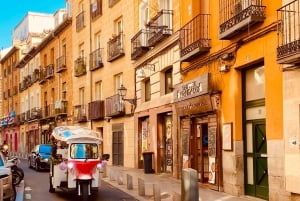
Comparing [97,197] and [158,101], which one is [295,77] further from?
[158,101]

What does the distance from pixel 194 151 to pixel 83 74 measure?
17110 mm

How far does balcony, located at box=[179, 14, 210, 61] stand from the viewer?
16672 millimetres

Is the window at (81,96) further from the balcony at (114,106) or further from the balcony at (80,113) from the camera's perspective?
the balcony at (114,106)

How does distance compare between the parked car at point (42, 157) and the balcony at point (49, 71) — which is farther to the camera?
the balcony at point (49, 71)

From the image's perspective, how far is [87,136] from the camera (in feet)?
49.8

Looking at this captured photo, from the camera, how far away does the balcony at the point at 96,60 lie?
3083 centimetres

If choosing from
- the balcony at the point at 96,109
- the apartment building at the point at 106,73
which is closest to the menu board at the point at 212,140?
the apartment building at the point at 106,73

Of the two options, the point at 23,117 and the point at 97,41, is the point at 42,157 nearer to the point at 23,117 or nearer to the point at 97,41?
the point at 97,41

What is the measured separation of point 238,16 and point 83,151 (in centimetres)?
558

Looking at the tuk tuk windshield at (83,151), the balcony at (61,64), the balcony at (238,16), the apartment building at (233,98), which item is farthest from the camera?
the balcony at (61,64)

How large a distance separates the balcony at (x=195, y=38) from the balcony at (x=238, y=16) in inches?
56.0

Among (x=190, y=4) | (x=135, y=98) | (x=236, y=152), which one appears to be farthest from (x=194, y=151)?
(x=135, y=98)

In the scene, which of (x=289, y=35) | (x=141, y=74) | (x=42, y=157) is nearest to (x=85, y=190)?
(x=289, y=35)

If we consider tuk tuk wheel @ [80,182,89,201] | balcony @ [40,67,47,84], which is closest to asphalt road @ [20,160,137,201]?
tuk tuk wheel @ [80,182,89,201]
